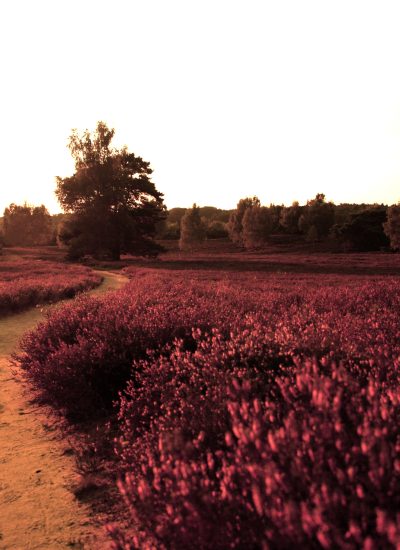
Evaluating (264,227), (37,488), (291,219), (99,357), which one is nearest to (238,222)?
(264,227)

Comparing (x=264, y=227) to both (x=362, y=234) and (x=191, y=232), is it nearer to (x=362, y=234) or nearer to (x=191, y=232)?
(x=191, y=232)

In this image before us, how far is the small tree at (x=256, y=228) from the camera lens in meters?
68.3

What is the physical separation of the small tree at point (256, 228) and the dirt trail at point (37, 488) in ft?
211

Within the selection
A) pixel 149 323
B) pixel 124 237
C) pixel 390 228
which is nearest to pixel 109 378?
pixel 149 323

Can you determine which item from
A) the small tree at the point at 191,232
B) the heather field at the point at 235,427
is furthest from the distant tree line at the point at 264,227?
the heather field at the point at 235,427

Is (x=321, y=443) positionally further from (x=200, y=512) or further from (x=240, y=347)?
(x=240, y=347)

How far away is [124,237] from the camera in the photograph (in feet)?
139

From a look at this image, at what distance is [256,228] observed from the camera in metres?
68.6

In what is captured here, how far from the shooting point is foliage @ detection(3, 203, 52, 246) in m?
87.8

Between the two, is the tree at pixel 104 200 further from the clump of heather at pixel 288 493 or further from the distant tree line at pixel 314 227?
the clump of heather at pixel 288 493

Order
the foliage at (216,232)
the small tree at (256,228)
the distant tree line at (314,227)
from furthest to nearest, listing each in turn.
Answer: the foliage at (216,232) → the small tree at (256,228) → the distant tree line at (314,227)

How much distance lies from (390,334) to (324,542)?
3958mm

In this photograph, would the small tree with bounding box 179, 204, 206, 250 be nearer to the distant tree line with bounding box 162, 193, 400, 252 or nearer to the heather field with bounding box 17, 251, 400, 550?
the distant tree line with bounding box 162, 193, 400, 252

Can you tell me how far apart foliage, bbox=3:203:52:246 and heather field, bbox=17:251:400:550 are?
87.5 meters
